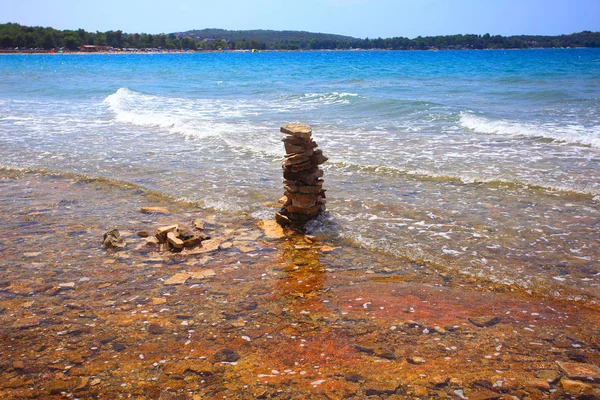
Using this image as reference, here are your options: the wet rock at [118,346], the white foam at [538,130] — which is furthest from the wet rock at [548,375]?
the white foam at [538,130]

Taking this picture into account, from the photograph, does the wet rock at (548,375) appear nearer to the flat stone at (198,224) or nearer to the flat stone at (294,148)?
the flat stone at (294,148)

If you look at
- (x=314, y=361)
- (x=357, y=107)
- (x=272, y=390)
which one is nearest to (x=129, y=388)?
(x=272, y=390)

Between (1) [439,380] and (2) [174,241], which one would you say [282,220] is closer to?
(2) [174,241]

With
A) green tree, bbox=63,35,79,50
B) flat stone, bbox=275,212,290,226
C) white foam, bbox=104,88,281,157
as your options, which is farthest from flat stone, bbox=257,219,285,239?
green tree, bbox=63,35,79,50

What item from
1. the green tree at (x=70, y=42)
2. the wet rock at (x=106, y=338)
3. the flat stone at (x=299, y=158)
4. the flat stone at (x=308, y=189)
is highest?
the green tree at (x=70, y=42)

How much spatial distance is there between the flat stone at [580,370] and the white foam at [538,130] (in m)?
11.3

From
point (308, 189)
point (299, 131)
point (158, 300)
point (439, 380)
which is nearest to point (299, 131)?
point (299, 131)

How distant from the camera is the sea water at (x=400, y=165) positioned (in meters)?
7.28

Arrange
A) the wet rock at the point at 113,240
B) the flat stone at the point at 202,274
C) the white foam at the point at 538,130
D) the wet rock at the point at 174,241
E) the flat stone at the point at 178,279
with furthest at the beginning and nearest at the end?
1. the white foam at the point at 538,130
2. the wet rock at the point at 113,240
3. the wet rock at the point at 174,241
4. the flat stone at the point at 202,274
5. the flat stone at the point at 178,279

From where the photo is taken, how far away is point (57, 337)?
4.85 metres

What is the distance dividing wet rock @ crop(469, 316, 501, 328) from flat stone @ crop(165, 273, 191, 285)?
10.3ft

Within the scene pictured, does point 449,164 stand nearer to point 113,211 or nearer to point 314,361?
point 113,211

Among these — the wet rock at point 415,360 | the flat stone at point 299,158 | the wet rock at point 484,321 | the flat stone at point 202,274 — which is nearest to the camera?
the wet rock at point 415,360

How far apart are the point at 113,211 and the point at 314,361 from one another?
18.2 feet
